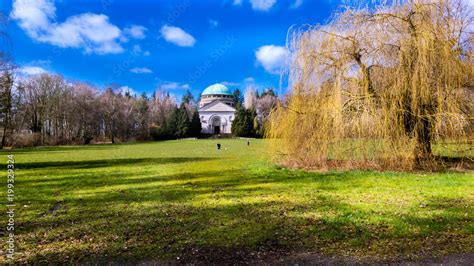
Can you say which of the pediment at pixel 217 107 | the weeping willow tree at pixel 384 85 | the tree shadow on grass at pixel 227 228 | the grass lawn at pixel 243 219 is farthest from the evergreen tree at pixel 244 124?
the tree shadow on grass at pixel 227 228

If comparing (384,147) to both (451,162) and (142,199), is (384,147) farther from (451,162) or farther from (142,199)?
(142,199)

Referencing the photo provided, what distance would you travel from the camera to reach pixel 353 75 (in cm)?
1189

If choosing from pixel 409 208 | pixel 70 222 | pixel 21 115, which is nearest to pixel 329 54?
pixel 409 208

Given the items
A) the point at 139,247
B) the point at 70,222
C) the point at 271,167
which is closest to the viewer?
the point at 139,247

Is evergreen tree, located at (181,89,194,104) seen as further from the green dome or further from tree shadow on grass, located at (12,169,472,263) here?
tree shadow on grass, located at (12,169,472,263)

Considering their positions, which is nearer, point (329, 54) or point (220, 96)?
point (329, 54)

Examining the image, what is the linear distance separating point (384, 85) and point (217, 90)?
8679 cm

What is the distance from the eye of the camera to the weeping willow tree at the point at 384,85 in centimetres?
1080

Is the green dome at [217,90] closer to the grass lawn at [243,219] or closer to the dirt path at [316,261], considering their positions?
the grass lawn at [243,219]

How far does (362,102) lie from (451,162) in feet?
15.8

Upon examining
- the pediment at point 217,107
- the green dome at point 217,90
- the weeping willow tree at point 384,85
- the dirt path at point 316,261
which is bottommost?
the dirt path at point 316,261

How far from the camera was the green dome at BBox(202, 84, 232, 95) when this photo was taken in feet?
317

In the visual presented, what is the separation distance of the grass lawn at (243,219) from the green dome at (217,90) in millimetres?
87399

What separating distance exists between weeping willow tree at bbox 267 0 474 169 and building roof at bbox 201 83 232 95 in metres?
84.6
